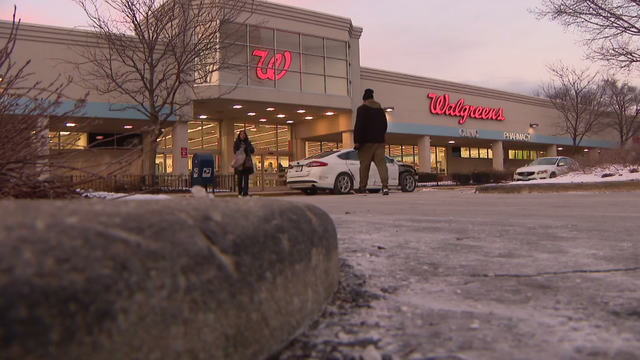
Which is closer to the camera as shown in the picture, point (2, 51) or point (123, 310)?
point (123, 310)

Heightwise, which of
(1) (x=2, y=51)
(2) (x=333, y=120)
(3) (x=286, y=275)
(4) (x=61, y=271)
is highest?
(2) (x=333, y=120)

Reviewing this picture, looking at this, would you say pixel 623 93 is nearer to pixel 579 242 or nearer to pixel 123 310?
Result: pixel 579 242

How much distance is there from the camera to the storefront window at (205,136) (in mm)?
25953

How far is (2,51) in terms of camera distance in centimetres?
237

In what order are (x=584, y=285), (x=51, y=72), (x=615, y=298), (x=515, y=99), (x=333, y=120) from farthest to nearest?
(x=515, y=99) → (x=333, y=120) → (x=51, y=72) → (x=584, y=285) → (x=615, y=298)

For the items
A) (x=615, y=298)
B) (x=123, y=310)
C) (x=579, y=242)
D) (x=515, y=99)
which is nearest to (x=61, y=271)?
(x=123, y=310)

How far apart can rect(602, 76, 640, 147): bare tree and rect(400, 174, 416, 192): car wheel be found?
31.5m

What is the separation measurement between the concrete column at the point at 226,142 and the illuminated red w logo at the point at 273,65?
16.9ft

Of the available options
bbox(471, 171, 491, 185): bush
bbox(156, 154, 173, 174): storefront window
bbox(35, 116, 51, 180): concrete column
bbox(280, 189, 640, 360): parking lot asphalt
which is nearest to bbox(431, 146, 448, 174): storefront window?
bbox(471, 171, 491, 185): bush

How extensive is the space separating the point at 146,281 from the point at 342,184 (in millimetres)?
13380

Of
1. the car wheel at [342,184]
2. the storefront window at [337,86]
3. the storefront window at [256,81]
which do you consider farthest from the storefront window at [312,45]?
the car wheel at [342,184]

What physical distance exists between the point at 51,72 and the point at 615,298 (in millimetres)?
22230

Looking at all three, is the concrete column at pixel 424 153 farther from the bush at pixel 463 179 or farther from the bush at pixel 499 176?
the bush at pixel 499 176

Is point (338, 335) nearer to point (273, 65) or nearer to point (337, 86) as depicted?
point (273, 65)
